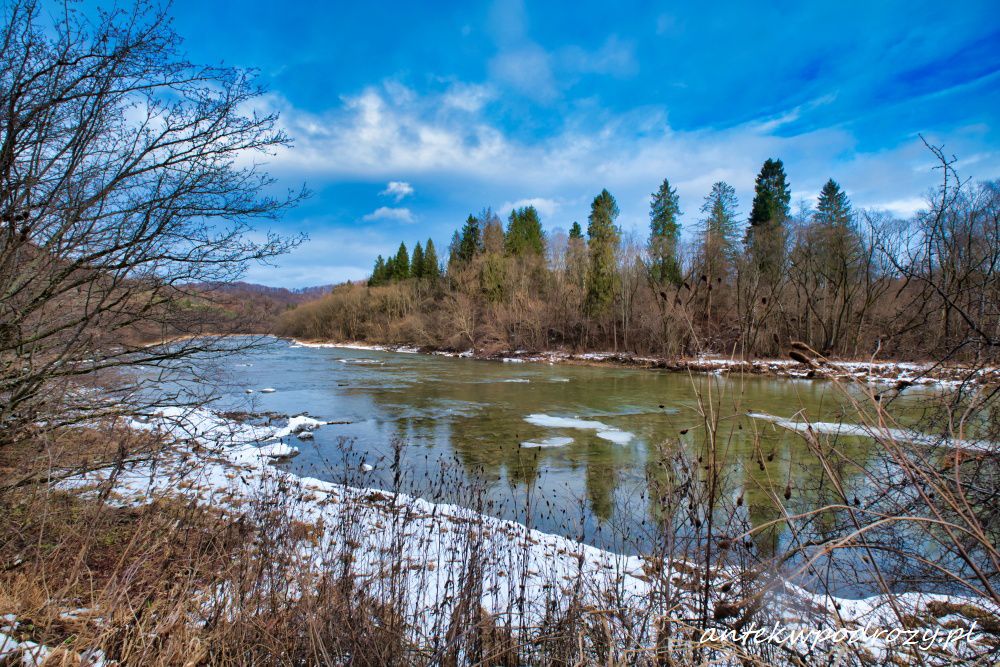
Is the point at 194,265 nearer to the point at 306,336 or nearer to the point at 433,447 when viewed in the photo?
the point at 433,447

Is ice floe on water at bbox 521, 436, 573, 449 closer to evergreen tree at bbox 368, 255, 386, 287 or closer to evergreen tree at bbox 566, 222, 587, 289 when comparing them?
evergreen tree at bbox 566, 222, 587, 289

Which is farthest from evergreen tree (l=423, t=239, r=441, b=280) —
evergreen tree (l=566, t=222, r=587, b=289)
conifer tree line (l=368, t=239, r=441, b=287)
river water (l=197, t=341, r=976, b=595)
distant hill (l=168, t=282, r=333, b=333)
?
distant hill (l=168, t=282, r=333, b=333)

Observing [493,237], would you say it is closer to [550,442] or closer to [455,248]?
[455,248]

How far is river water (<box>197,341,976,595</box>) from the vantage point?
16.9 ft

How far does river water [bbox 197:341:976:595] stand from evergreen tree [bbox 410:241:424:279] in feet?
141

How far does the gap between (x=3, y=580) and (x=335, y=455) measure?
7331 millimetres

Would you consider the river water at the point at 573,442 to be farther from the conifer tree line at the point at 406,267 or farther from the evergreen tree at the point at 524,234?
the conifer tree line at the point at 406,267

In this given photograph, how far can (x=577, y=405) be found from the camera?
17.6 m

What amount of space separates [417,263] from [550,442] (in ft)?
204

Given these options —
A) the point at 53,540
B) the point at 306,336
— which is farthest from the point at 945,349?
the point at 306,336

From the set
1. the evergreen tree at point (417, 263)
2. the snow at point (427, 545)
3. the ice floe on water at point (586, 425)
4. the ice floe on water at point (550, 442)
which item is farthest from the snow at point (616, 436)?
the evergreen tree at point (417, 263)

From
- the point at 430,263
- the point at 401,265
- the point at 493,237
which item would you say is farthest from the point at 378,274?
the point at 493,237

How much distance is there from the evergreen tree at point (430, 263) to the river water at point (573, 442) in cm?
4001

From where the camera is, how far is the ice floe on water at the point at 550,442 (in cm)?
1146
